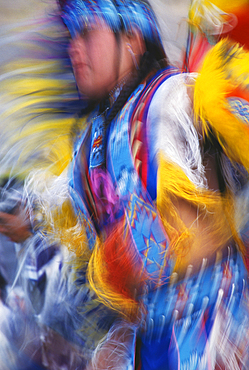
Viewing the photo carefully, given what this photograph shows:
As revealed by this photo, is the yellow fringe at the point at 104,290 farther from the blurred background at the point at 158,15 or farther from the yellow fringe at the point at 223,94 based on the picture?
the blurred background at the point at 158,15

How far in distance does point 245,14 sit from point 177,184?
0.91 feet

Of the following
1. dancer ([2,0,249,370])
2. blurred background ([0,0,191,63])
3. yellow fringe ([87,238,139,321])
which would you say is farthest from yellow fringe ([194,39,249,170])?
yellow fringe ([87,238,139,321])

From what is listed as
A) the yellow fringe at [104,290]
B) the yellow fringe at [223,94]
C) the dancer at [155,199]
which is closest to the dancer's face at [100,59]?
the dancer at [155,199]

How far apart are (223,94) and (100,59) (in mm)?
251

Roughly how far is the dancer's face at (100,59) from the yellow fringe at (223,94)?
0.16 meters

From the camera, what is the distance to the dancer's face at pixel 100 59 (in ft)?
1.97

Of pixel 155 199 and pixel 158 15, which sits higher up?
pixel 158 15

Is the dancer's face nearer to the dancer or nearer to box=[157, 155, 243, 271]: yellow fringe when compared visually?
the dancer

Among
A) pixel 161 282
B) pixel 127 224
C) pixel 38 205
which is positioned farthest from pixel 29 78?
pixel 161 282

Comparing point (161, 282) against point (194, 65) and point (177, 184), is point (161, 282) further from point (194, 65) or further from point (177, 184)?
point (194, 65)

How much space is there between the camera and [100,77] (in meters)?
0.62

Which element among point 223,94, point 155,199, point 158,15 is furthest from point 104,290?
point 158,15

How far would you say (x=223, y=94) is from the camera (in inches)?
19.0

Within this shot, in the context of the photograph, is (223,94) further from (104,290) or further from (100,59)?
(104,290)
